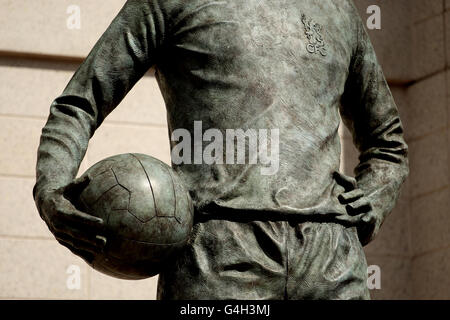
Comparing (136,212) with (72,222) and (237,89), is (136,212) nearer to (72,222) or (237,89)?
(72,222)

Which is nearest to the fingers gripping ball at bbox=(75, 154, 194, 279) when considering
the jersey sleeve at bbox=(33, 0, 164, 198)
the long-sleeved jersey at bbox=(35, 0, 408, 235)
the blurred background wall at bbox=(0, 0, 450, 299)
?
the long-sleeved jersey at bbox=(35, 0, 408, 235)

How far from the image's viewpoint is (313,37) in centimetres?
590

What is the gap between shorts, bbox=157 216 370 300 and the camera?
551cm

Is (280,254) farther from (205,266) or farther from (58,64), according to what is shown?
(58,64)

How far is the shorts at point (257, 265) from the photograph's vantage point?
18.1 feet

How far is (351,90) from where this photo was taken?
6.21 m

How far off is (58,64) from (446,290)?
268cm

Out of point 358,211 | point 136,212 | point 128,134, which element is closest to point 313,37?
point 358,211

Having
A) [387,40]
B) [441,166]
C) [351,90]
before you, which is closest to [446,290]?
[441,166]

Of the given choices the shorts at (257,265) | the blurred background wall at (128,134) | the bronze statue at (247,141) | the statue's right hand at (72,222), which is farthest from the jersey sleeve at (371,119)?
the blurred background wall at (128,134)

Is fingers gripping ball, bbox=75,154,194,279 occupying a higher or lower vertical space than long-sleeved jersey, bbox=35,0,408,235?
lower

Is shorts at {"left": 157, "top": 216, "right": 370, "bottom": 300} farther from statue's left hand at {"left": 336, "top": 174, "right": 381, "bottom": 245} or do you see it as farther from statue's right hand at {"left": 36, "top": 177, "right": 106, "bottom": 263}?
statue's right hand at {"left": 36, "top": 177, "right": 106, "bottom": 263}

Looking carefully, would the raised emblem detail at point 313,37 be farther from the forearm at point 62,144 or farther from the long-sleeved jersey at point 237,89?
the forearm at point 62,144

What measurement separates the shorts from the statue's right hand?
0.31 metres
